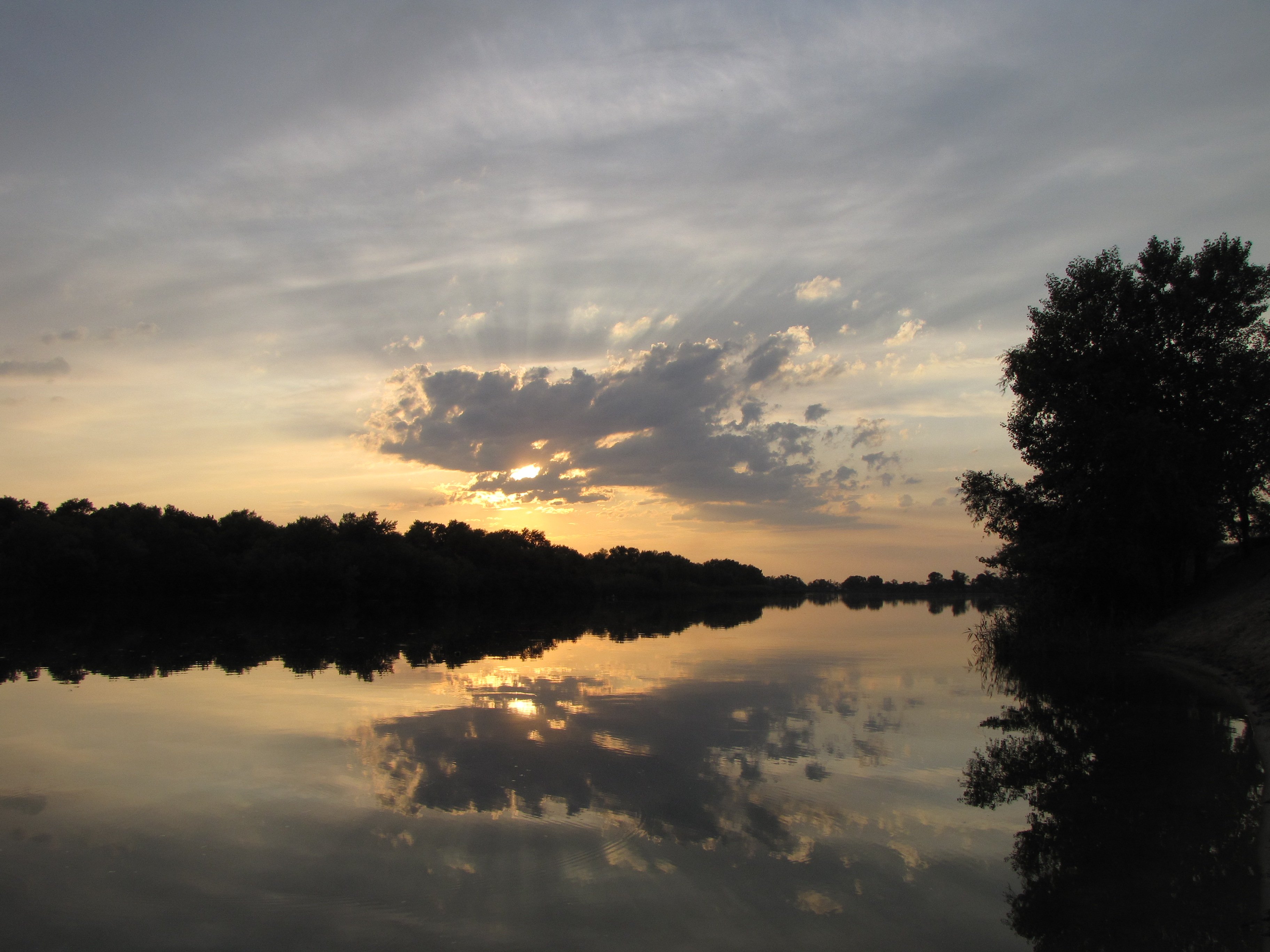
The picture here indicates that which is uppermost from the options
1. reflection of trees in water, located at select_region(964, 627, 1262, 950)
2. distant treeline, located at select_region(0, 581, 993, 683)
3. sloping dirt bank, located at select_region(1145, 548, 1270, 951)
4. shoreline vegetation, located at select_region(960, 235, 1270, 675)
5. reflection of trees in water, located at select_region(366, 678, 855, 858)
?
shoreline vegetation, located at select_region(960, 235, 1270, 675)

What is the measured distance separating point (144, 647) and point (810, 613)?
193 ft

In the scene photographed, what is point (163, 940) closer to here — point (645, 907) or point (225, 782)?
point (645, 907)

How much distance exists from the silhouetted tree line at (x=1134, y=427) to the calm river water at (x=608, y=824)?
1192 cm

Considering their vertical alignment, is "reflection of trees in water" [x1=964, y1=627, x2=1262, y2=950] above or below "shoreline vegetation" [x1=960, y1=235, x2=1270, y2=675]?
below

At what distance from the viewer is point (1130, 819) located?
8.90 meters

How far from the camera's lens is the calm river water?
631 centimetres

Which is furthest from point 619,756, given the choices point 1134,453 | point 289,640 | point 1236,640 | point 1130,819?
point 289,640

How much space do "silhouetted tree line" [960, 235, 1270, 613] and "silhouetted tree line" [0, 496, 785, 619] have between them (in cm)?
4601

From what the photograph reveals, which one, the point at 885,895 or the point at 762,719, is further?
the point at 762,719

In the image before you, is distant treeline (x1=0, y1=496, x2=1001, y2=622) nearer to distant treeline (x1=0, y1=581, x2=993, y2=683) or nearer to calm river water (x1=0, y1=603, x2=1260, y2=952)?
distant treeline (x1=0, y1=581, x2=993, y2=683)

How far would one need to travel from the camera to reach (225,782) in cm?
1035

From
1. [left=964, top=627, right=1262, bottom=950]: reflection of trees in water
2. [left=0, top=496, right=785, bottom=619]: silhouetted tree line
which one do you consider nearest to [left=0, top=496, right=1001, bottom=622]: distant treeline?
[left=0, top=496, right=785, bottom=619]: silhouetted tree line

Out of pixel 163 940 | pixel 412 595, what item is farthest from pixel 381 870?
pixel 412 595

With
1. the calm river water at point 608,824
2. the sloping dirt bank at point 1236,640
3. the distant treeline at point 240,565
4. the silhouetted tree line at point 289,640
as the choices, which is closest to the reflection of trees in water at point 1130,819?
the calm river water at point 608,824
